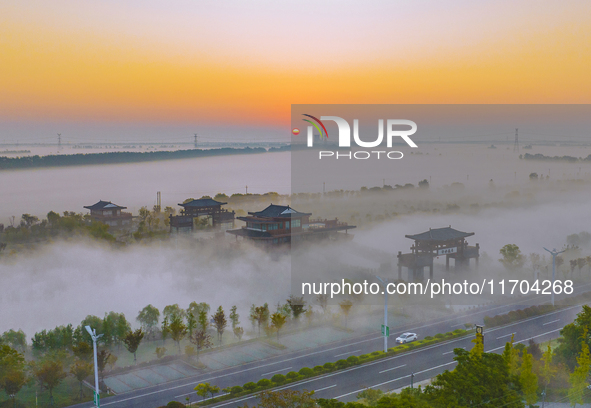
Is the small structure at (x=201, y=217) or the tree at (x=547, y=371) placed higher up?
the small structure at (x=201, y=217)

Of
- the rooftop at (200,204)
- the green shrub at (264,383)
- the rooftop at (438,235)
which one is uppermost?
the rooftop at (200,204)

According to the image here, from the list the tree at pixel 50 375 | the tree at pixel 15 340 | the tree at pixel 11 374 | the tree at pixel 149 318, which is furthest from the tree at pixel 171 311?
the tree at pixel 11 374

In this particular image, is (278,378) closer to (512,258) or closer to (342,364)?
(342,364)


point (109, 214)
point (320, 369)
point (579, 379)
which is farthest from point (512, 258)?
point (109, 214)

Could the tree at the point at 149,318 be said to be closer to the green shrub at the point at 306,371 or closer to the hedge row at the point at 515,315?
the green shrub at the point at 306,371

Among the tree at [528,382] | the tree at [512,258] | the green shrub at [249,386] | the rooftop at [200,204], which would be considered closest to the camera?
the tree at [528,382]

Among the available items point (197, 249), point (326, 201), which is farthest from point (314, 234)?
point (326, 201)

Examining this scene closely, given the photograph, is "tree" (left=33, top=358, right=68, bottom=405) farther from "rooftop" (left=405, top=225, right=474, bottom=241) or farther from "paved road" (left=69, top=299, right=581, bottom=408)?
"rooftop" (left=405, top=225, right=474, bottom=241)

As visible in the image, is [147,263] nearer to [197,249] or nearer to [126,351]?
[197,249]

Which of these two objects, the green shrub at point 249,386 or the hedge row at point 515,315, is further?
the hedge row at point 515,315
